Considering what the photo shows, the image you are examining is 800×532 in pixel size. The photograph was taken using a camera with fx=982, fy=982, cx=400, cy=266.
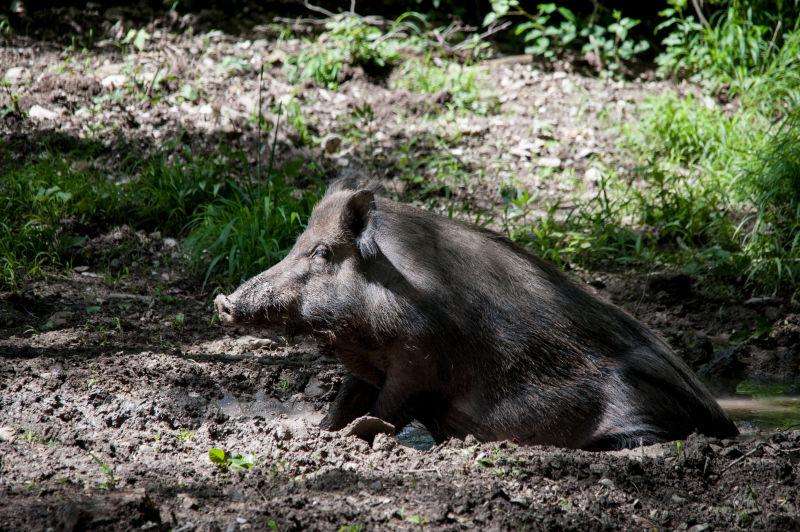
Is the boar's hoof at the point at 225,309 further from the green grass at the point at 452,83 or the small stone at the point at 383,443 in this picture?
the green grass at the point at 452,83

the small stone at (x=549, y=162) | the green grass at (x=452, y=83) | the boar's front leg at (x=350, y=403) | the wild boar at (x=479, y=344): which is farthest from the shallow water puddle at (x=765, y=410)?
the green grass at (x=452, y=83)

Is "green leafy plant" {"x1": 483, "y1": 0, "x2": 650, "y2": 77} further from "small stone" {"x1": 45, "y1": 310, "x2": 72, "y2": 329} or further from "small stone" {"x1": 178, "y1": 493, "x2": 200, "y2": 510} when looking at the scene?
"small stone" {"x1": 178, "y1": 493, "x2": 200, "y2": 510}

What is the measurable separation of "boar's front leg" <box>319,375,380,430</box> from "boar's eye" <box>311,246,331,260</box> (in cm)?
61

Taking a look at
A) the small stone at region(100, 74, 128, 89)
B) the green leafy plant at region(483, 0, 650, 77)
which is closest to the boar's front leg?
the small stone at region(100, 74, 128, 89)

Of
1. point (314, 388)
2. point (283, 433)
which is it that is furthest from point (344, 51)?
point (283, 433)

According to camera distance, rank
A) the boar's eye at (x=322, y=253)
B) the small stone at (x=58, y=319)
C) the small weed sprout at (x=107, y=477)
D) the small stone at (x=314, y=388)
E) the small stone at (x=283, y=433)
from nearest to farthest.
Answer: the small weed sprout at (x=107, y=477) < the small stone at (x=283, y=433) < the boar's eye at (x=322, y=253) < the small stone at (x=314, y=388) < the small stone at (x=58, y=319)

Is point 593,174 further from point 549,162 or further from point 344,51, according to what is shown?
point 344,51

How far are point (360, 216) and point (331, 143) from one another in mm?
3811

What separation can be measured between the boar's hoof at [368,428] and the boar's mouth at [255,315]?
0.68 m

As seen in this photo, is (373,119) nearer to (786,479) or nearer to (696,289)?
(696,289)

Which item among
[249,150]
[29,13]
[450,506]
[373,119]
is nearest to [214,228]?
[249,150]

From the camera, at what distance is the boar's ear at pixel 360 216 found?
15.1 feet

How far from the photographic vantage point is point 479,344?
4.42m

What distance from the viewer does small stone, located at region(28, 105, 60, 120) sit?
8242 millimetres
